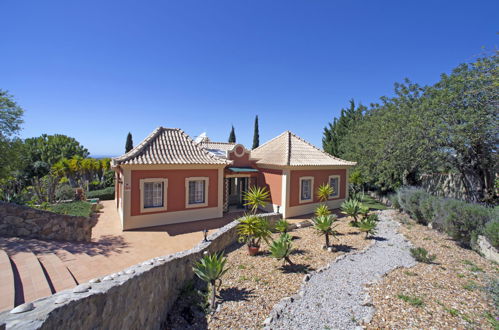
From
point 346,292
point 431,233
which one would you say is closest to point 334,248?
point 346,292

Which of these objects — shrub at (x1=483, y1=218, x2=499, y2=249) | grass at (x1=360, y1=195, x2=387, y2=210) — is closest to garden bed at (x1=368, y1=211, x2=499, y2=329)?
shrub at (x1=483, y1=218, x2=499, y2=249)

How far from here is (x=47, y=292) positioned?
18.6 ft

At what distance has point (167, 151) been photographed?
14664 mm

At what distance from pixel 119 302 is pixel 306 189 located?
14.7 meters

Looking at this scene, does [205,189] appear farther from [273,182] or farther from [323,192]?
[323,192]

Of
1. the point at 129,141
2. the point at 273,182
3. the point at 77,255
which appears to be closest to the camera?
the point at 77,255

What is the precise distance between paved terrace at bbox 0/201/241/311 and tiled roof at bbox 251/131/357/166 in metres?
6.31

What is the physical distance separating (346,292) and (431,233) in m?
9.51

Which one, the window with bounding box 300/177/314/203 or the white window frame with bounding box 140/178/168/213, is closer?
the white window frame with bounding box 140/178/168/213

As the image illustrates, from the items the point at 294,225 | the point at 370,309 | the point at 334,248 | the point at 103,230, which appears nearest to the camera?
the point at 370,309

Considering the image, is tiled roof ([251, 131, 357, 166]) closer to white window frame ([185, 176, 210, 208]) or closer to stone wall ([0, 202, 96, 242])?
white window frame ([185, 176, 210, 208])

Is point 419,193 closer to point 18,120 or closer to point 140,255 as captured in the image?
point 140,255

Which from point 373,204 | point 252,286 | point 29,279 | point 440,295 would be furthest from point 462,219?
point 29,279

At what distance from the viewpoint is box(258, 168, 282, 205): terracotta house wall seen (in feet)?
54.4
